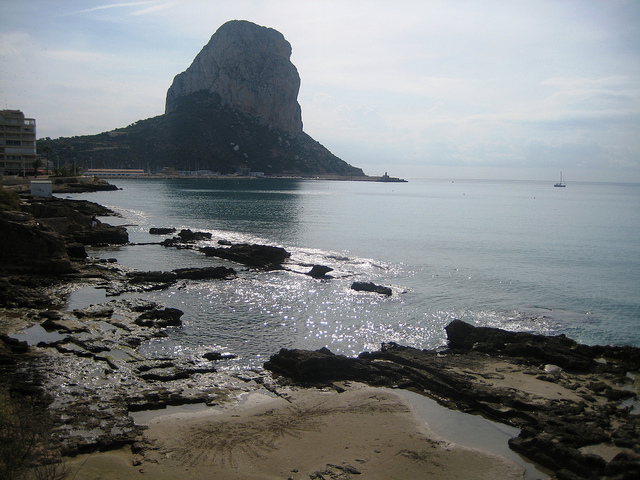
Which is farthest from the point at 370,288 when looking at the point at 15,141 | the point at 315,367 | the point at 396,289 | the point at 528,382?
the point at 15,141

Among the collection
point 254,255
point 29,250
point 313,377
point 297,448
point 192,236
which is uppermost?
point 29,250

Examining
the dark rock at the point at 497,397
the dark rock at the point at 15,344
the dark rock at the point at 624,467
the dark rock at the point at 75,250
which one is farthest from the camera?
the dark rock at the point at 75,250

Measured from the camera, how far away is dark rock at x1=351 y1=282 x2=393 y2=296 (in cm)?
3045

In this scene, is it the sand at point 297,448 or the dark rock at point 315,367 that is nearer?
the sand at point 297,448

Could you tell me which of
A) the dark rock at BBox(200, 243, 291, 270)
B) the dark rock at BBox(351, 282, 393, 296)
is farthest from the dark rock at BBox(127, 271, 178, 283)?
the dark rock at BBox(351, 282, 393, 296)

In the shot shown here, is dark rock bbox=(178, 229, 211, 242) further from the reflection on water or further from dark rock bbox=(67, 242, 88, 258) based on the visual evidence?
the reflection on water

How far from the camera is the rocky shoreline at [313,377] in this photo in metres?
13.0

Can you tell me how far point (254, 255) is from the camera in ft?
131

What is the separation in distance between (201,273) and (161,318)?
10465 millimetres

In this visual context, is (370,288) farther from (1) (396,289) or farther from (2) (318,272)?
(2) (318,272)

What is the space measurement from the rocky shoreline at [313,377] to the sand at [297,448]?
2.41ft

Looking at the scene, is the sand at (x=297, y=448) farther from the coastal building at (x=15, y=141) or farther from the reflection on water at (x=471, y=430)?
the coastal building at (x=15, y=141)

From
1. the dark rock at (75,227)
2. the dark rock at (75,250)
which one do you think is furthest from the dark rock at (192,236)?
the dark rock at (75,250)

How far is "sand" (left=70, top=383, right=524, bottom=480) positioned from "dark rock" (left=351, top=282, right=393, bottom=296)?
15025mm
